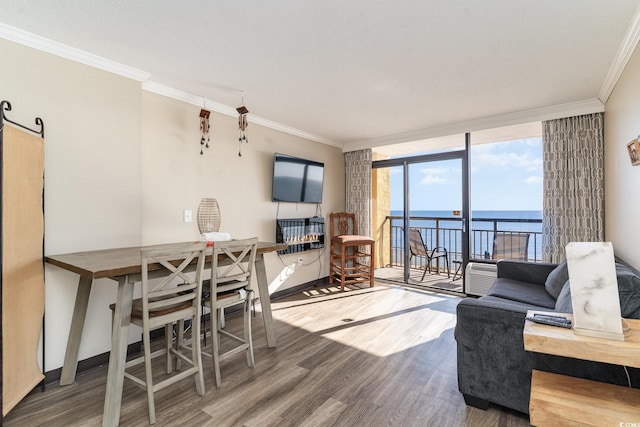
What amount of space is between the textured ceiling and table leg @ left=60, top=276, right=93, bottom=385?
1768mm

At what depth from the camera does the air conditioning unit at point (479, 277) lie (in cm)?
388

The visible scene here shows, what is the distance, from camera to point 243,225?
366 centimetres

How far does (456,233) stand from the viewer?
5180 mm

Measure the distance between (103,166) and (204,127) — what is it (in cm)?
105

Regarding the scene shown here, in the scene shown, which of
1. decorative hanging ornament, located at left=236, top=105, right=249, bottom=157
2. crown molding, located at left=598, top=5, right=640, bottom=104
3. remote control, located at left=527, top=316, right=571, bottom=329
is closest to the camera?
remote control, located at left=527, top=316, right=571, bottom=329

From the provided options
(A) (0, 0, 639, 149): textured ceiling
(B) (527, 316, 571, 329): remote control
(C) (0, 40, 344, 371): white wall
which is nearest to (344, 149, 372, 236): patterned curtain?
(A) (0, 0, 639, 149): textured ceiling

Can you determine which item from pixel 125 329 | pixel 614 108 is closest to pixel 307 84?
pixel 125 329

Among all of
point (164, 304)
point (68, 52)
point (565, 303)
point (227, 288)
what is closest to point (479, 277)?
point (565, 303)

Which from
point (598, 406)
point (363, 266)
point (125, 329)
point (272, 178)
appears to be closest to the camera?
point (598, 406)

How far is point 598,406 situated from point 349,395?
1.29 m

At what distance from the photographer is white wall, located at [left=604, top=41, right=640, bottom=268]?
2098 mm

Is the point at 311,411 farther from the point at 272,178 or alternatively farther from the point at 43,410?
the point at 272,178

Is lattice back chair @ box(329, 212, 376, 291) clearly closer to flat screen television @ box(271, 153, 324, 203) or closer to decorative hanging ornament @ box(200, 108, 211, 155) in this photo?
flat screen television @ box(271, 153, 324, 203)

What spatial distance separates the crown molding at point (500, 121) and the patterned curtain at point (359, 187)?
314mm
